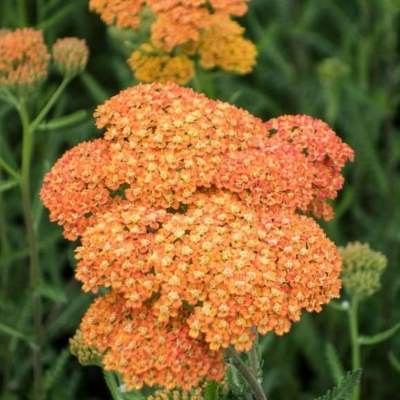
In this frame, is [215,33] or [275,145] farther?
[215,33]

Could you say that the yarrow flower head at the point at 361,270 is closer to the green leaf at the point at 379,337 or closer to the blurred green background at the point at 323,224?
the green leaf at the point at 379,337

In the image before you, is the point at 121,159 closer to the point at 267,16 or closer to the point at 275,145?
the point at 275,145

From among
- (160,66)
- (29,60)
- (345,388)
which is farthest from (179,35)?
(345,388)

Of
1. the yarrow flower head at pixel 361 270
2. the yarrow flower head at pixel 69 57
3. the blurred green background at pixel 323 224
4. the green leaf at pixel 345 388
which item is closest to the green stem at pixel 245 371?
the green leaf at pixel 345 388

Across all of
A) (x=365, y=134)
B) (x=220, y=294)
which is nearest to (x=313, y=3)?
(x=365, y=134)

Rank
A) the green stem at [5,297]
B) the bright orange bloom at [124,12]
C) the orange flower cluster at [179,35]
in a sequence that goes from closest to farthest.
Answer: the orange flower cluster at [179,35]
the bright orange bloom at [124,12]
the green stem at [5,297]

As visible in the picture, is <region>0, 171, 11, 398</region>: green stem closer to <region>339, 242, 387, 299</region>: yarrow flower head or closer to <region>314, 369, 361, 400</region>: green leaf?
<region>339, 242, 387, 299</region>: yarrow flower head
